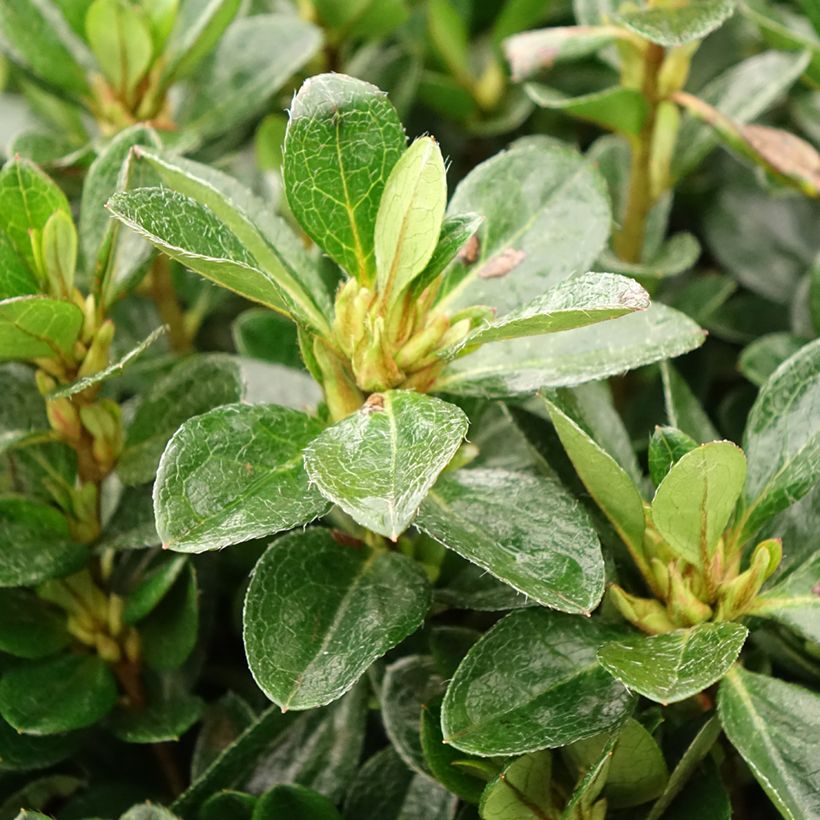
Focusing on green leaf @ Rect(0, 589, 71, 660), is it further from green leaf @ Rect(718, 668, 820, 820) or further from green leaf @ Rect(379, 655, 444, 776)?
green leaf @ Rect(718, 668, 820, 820)

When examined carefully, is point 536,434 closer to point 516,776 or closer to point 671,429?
point 671,429

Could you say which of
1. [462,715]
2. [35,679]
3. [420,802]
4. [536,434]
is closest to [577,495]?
[536,434]

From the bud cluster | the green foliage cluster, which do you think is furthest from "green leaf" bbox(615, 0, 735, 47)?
the bud cluster

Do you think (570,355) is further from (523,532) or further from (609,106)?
(609,106)

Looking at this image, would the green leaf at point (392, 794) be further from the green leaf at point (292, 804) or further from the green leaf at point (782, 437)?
the green leaf at point (782, 437)

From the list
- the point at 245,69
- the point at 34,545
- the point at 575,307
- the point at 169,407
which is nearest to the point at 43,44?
the point at 245,69

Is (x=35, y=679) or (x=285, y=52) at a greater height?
(x=285, y=52)
